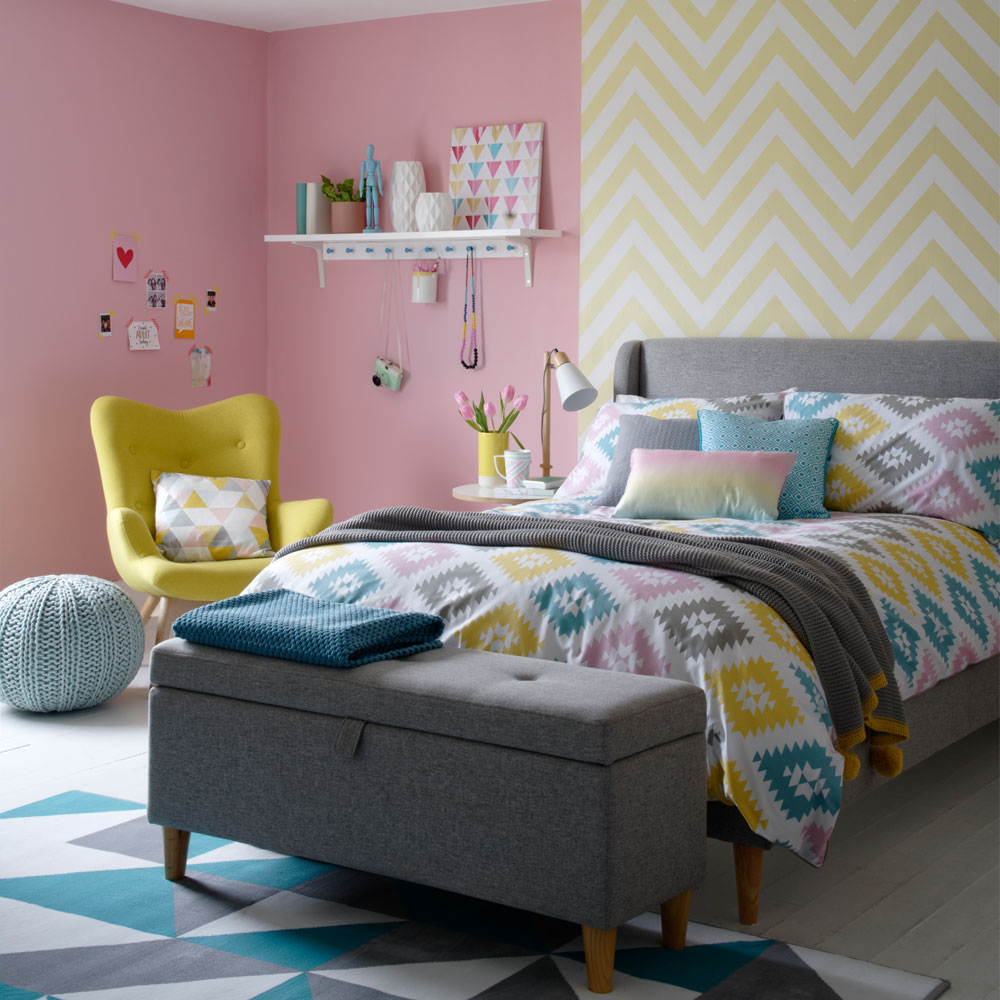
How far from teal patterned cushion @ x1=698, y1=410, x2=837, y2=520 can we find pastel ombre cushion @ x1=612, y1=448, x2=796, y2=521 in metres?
0.09

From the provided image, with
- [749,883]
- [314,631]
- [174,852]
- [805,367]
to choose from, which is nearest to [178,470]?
[805,367]

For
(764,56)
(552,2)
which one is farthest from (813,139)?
(552,2)

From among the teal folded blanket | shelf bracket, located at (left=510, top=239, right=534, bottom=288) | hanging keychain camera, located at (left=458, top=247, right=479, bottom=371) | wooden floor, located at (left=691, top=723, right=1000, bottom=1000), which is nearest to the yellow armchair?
hanging keychain camera, located at (left=458, top=247, right=479, bottom=371)

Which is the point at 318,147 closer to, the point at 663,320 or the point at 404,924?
the point at 663,320

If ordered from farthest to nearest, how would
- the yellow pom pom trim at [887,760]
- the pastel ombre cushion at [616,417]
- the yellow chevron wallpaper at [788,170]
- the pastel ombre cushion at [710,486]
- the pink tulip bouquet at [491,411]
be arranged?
the pink tulip bouquet at [491,411], the yellow chevron wallpaper at [788,170], the pastel ombre cushion at [616,417], the pastel ombre cushion at [710,486], the yellow pom pom trim at [887,760]

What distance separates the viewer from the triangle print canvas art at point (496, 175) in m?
4.90

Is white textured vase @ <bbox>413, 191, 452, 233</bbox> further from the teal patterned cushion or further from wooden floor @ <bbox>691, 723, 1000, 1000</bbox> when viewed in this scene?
wooden floor @ <bbox>691, 723, 1000, 1000</bbox>

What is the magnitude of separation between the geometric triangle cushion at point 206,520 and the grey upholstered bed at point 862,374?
135cm

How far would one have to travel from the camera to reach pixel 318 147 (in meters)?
5.41

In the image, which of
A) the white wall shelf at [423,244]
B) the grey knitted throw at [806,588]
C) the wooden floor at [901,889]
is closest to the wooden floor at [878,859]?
the wooden floor at [901,889]

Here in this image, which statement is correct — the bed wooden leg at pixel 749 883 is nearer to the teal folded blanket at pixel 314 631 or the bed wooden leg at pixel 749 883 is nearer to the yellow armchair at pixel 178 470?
the teal folded blanket at pixel 314 631

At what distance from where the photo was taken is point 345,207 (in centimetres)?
519

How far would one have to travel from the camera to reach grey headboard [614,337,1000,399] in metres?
3.98

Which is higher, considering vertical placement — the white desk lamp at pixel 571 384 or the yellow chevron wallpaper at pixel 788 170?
the yellow chevron wallpaper at pixel 788 170
